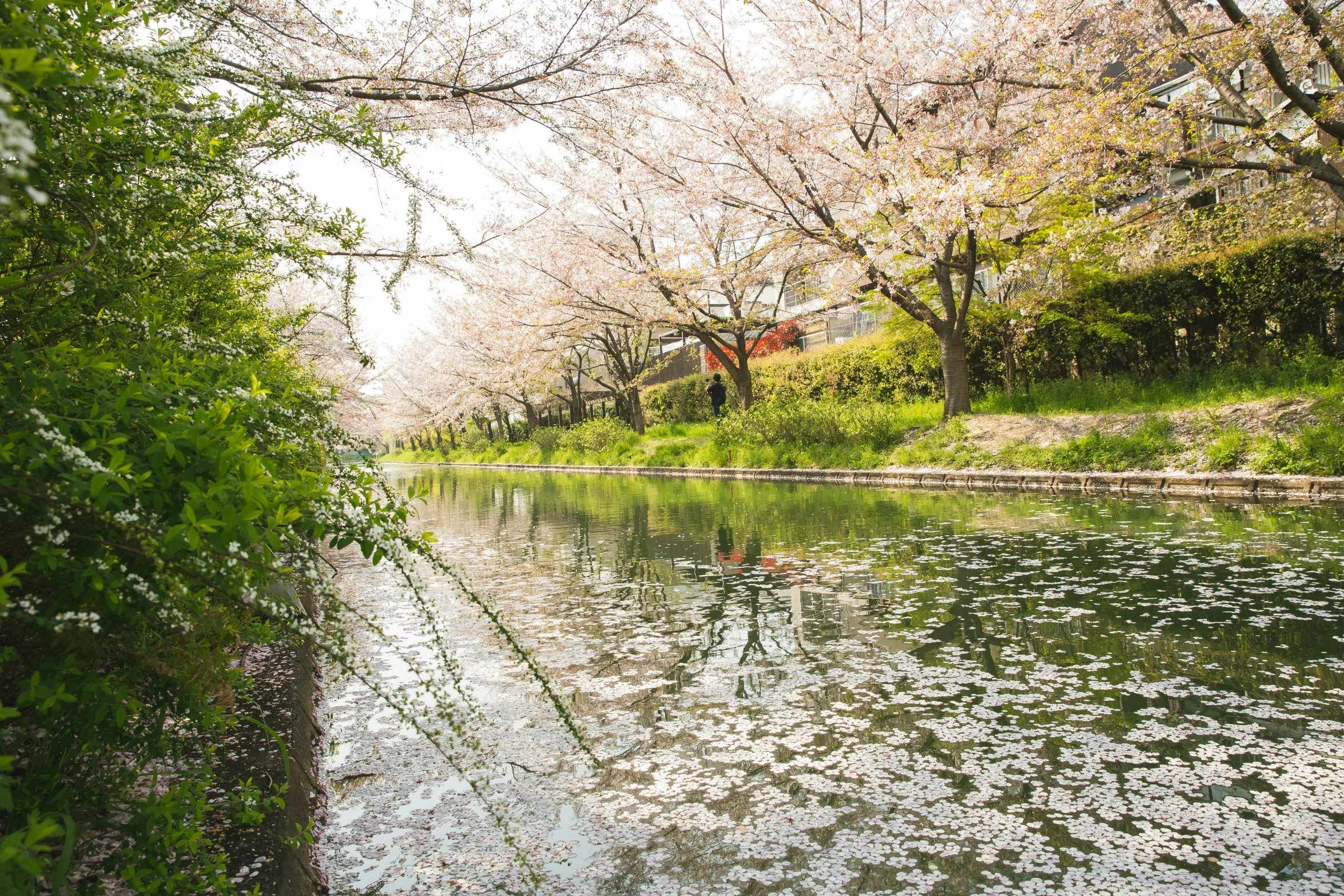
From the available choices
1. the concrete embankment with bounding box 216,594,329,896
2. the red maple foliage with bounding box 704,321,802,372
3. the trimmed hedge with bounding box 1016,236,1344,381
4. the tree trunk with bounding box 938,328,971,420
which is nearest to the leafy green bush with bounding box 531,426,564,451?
the red maple foliage with bounding box 704,321,802,372

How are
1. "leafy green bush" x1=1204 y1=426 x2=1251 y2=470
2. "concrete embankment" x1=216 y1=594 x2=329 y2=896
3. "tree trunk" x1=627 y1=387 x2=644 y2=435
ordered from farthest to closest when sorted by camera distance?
"tree trunk" x1=627 y1=387 x2=644 y2=435
"leafy green bush" x1=1204 y1=426 x2=1251 y2=470
"concrete embankment" x1=216 y1=594 x2=329 y2=896

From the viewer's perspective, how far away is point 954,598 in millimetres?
5344

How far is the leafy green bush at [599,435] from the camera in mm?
27781

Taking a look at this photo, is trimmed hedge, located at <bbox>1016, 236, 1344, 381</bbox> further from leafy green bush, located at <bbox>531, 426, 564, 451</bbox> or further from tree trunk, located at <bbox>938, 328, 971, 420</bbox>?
leafy green bush, located at <bbox>531, 426, 564, 451</bbox>

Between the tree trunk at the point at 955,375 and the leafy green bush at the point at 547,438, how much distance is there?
20.3 metres

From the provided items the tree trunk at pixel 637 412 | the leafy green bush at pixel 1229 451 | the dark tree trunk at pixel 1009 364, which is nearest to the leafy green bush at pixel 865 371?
A: the dark tree trunk at pixel 1009 364

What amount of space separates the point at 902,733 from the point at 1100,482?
8.38 m

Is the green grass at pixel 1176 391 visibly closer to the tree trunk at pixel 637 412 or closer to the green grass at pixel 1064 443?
the green grass at pixel 1064 443

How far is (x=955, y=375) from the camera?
14625mm

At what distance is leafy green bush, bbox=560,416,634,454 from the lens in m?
27.8

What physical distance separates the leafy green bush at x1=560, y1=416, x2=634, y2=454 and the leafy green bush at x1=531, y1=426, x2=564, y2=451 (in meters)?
2.45

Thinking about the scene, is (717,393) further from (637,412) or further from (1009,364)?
(1009,364)

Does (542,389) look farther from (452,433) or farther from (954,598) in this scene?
(954,598)

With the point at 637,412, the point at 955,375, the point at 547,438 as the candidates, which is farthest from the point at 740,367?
the point at 547,438
